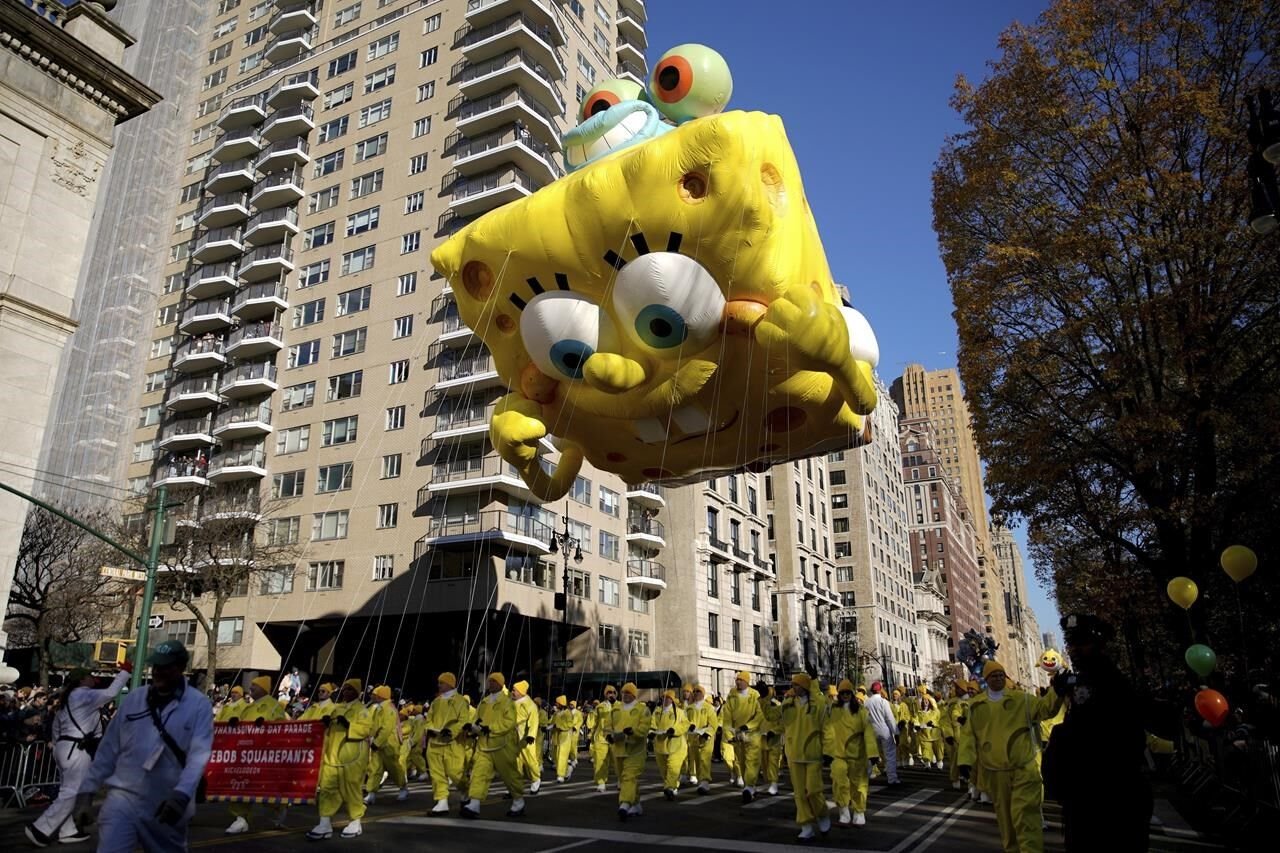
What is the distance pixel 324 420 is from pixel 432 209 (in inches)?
491

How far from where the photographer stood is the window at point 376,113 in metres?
48.0

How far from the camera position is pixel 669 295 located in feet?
25.7

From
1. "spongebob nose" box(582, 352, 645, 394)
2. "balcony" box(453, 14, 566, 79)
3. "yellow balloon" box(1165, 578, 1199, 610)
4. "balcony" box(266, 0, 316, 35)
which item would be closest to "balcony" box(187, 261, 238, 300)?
"balcony" box(266, 0, 316, 35)

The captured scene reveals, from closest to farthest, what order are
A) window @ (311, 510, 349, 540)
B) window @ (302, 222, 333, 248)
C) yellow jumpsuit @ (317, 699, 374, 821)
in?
1. yellow jumpsuit @ (317, 699, 374, 821)
2. window @ (311, 510, 349, 540)
3. window @ (302, 222, 333, 248)

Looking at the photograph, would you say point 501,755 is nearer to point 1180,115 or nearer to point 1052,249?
point 1052,249

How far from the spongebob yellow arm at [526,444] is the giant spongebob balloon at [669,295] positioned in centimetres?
3

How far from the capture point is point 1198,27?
15430 mm

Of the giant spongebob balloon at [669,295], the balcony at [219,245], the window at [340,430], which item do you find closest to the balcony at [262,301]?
the balcony at [219,245]

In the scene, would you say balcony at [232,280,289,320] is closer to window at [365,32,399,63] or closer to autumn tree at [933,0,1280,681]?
window at [365,32,399,63]

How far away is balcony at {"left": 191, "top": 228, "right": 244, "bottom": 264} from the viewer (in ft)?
165

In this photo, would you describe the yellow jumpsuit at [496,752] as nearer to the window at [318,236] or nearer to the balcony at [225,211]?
the window at [318,236]

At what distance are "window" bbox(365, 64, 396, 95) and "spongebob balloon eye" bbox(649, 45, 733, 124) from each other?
1769 inches

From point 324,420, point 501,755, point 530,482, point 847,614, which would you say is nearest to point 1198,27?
point 530,482

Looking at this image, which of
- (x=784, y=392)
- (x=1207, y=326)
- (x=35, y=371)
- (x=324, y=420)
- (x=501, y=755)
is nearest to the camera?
(x=784, y=392)
